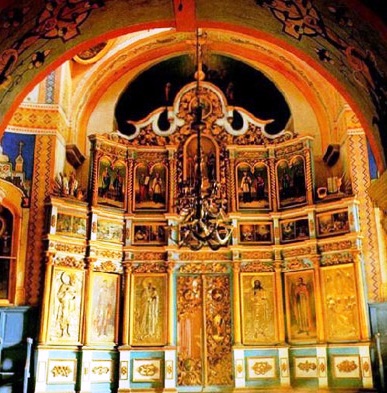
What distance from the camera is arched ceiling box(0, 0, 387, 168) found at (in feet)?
18.1

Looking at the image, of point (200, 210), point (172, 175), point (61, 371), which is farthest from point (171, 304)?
point (200, 210)

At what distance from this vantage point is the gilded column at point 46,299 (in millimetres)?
11797

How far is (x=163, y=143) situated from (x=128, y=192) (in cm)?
163

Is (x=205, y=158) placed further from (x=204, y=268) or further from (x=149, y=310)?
(x=149, y=310)

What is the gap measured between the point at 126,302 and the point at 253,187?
171 inches

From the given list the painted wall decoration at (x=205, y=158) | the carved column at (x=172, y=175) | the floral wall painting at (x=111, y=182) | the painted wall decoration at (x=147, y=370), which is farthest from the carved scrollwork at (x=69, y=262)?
the painted wall decoration at (x=205, y=158)

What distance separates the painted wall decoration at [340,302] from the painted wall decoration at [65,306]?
224 inches

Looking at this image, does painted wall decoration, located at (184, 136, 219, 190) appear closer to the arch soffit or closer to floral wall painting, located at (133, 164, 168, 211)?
floral wall painting, located at (133, 164, 168, 211)

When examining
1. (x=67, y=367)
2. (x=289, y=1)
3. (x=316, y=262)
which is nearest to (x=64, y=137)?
(x=67, y=367)

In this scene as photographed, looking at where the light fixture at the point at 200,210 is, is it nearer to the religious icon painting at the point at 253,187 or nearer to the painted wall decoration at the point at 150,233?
the painted wall decoration at the point at 150,233

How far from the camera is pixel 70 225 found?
13.0 metres

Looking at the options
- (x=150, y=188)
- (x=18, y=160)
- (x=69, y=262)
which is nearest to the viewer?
(x=69, y=262)

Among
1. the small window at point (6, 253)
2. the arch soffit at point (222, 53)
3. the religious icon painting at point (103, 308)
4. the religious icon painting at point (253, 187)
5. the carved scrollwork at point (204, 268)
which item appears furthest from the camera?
the arch soffit at point (222, 53)

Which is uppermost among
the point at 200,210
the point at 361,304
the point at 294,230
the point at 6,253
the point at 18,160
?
the point at 18,160
